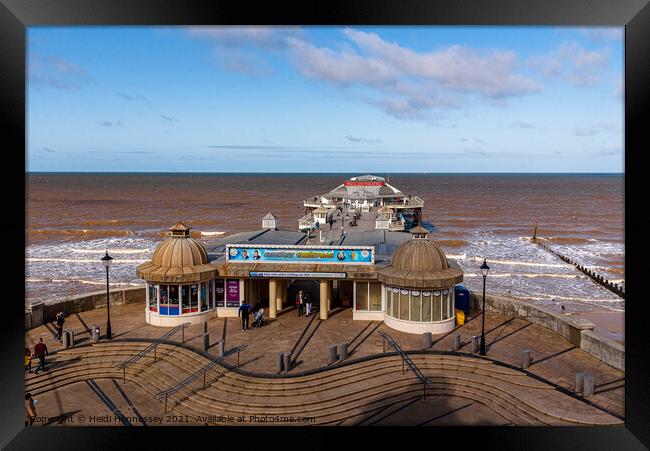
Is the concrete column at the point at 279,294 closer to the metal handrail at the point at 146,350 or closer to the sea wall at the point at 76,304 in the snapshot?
the metal handrail at the point at 146,350

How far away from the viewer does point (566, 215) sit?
90562 millimetres

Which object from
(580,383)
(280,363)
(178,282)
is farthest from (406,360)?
(178,282)

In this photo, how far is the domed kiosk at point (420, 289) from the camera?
18.2 m

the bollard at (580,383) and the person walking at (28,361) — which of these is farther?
the person walking at (28,361)

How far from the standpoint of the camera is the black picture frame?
28.6ft

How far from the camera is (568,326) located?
1811 centimetres

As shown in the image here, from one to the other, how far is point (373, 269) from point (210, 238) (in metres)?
46.5

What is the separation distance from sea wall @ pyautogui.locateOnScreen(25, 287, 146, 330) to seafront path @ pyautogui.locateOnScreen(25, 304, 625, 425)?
3.66ft

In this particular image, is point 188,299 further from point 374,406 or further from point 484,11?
→ point 484,11

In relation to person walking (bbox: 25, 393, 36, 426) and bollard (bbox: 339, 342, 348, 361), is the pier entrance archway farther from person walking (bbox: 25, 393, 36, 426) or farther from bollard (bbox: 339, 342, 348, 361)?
person walking (bbox: 25, 393, 36, 426)

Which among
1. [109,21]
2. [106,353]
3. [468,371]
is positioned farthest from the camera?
[106,353]

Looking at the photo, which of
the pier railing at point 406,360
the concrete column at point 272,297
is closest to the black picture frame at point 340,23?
the pier railing at point 406,360

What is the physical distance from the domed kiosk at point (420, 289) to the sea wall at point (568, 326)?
12.2 feet
